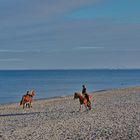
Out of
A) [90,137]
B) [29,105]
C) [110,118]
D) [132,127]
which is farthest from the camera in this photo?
[29,105]

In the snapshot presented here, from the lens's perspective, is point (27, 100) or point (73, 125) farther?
point (27, 100)

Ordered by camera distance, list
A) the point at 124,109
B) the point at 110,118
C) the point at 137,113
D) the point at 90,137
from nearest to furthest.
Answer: the point at 90,137, the point at 110,118, the point at 137,113, the point at 124,109

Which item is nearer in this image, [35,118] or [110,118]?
[110,118]

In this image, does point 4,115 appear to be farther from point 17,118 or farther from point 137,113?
point 137,113

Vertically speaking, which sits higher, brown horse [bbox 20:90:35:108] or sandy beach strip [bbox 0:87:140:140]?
brown horse [bbox 20:90:35:108]

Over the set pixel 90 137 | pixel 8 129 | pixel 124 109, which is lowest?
pixel 90 137

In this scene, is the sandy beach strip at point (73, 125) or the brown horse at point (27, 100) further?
the brown horse at point (27, 100)

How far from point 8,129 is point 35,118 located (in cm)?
438

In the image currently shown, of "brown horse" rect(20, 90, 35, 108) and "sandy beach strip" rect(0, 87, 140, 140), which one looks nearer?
"sandy beach strip" rect(0, 87, 140, 140)

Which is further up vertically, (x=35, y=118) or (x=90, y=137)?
(x=35, y=118)

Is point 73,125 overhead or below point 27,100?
below

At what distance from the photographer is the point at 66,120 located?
26922 mm

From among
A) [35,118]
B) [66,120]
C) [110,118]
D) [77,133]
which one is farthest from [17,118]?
[77,133]

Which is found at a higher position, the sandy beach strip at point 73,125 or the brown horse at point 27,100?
the brown horse at point 27,100
